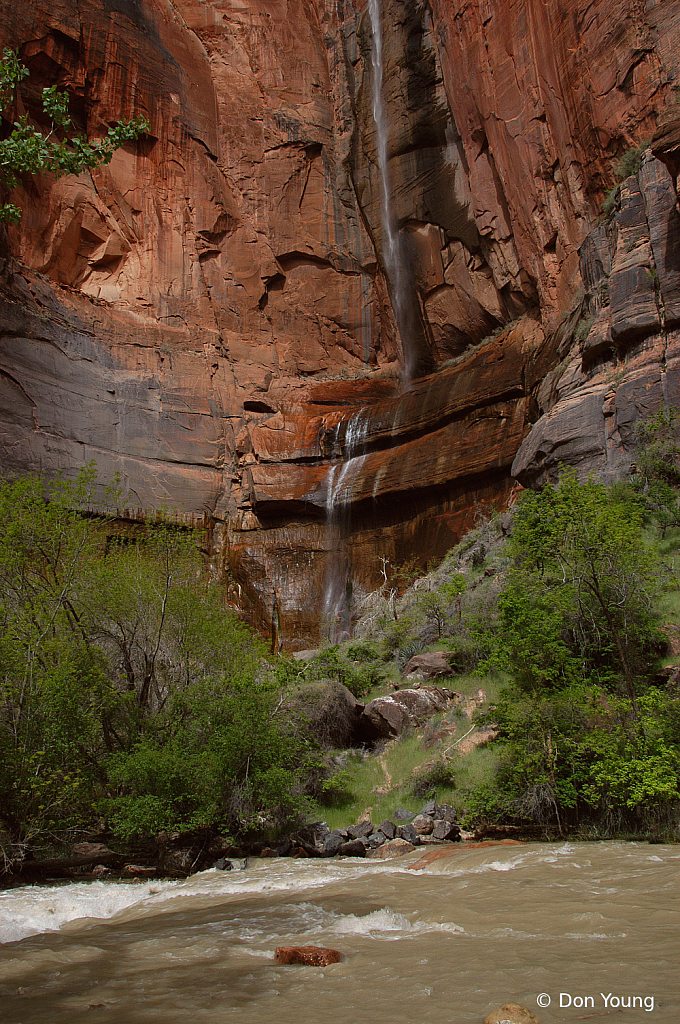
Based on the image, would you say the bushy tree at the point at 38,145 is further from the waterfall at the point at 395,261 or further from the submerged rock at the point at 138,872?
the waterfall at the point at 395,261

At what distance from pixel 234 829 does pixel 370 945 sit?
6.41 m

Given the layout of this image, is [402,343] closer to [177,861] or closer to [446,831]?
[446,831]

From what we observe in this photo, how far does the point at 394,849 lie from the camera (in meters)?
9.20

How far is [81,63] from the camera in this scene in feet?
98.3

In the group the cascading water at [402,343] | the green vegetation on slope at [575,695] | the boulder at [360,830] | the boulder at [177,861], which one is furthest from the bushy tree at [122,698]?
the cascading water at [402,343]

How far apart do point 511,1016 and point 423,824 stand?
7.33 m

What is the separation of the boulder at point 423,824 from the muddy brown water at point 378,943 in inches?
77.1

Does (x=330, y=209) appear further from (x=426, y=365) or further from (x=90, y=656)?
(x=90, y=656)

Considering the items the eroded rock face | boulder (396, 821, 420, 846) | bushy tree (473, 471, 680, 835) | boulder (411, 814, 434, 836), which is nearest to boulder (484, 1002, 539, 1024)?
bushy tree (473, 471, 680, 835)

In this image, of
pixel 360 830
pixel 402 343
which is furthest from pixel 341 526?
pixel 360 830

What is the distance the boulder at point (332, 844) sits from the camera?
31.5 feet

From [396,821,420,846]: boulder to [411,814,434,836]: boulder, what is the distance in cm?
13

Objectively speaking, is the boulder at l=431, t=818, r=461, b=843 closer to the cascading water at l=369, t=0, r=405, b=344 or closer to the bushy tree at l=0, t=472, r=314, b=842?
the bushy tree at l=0, t=472, r=314, b=842

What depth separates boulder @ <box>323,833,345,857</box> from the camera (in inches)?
378
